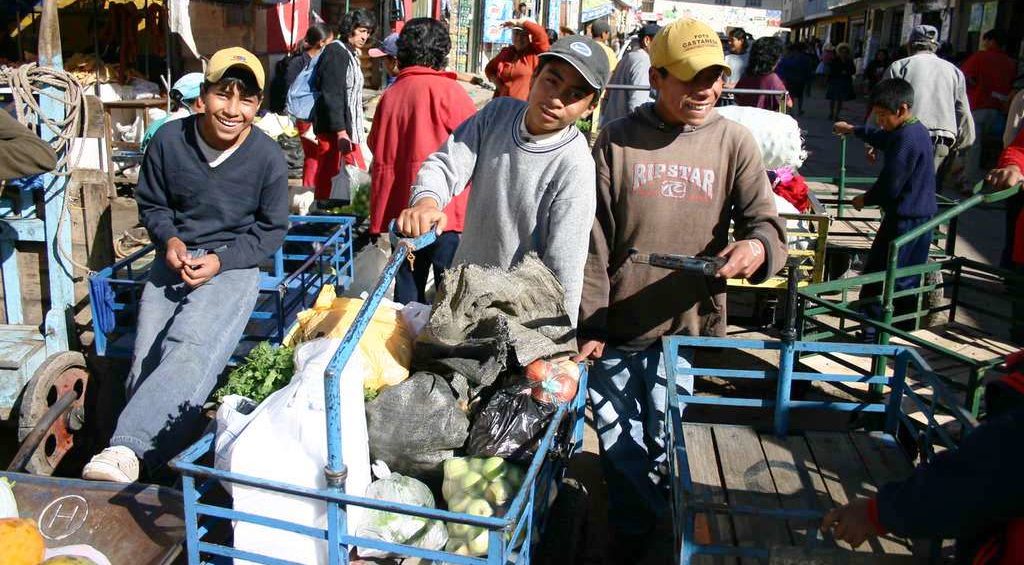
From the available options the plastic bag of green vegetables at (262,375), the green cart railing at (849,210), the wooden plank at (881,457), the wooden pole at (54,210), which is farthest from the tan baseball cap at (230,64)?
the green cart railing at (849,210)

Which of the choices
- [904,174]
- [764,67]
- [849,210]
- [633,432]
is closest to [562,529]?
[633,432]

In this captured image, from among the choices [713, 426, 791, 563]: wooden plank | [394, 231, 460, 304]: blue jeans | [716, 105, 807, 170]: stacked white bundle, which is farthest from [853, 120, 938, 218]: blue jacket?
[713, 426, 791, 563]: wooden plank

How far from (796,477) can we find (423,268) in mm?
2687

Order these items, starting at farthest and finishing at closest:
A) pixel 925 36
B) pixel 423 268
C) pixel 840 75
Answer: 1. pixel 840 75
2. pixel 925 36
3. pixel 423 268

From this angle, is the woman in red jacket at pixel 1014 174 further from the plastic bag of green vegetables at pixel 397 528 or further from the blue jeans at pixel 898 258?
the plastic bag of green vegetables at pixel 397 528

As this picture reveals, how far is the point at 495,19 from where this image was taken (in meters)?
20.5

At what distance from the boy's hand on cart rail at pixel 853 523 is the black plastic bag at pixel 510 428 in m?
0.86

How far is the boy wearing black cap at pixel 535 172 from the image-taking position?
265cm

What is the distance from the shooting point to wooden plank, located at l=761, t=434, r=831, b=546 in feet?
7.68

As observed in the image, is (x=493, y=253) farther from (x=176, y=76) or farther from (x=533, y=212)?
(x=176, y=76)

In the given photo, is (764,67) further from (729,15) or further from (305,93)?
(729,15)

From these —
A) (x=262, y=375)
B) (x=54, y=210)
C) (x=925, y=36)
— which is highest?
(x=925, y=36)

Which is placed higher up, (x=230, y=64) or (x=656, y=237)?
(x=230, y=64)

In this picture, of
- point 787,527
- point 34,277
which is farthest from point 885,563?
point 34,277
